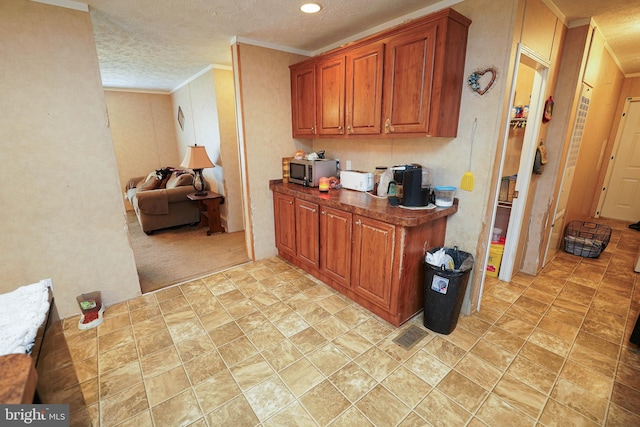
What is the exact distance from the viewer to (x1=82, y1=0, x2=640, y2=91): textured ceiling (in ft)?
7.23

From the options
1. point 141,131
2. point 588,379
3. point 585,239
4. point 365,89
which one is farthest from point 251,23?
point 141,131

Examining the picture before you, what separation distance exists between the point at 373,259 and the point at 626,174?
5558mm

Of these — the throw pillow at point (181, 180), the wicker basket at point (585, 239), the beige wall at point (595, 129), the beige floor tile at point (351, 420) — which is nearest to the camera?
the beige floor tile at point (351, 420)

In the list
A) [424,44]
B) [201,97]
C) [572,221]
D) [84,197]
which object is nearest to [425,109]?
[424,44]

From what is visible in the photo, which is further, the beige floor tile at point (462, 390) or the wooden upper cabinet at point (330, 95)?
the wooden upper cabinet at point (330, 95)

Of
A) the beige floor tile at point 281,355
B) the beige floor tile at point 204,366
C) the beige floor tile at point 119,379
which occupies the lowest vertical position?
the beige floor tile at point 119,379

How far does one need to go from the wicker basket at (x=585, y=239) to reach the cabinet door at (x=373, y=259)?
310 cm

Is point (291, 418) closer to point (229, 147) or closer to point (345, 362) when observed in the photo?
point (345, 362)

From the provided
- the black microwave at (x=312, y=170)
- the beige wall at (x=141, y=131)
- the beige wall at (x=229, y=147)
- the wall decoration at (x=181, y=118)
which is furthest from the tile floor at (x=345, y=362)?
the beige wall at (x=141, y=131)

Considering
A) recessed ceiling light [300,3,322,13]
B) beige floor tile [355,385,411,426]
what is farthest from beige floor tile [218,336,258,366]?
recessed ceiling light [300,3,322,13]

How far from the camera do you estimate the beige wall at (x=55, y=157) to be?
6.66 ft

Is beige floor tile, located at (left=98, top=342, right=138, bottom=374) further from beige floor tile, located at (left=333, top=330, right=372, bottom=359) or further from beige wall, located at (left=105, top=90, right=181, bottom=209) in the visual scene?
beige wall, located at (left=105, top=90, right=181, bottom=209)

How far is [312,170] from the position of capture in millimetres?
3045
